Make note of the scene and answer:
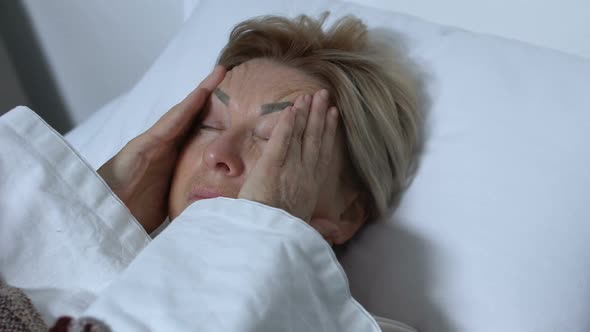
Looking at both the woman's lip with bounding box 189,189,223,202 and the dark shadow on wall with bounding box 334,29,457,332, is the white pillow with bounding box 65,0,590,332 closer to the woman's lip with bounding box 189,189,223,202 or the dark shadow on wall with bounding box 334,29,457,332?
the dark shadow on wall with bounding box 334,29,457,332

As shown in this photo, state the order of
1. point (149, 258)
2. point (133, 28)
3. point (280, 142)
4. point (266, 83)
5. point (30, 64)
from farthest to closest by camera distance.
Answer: point (30, 64)
point (133, 28)
point (266, 83)
point (280, 142)
point (149, 258)

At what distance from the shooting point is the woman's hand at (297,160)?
67cm

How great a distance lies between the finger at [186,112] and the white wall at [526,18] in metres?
0.41

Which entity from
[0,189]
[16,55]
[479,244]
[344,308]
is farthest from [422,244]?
[16,55]

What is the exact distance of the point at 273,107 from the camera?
31.1 inches

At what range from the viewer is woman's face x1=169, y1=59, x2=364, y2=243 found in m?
0.75

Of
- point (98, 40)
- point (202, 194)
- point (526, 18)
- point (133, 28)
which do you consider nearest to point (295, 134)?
point (202, 194)

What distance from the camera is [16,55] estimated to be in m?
1.83

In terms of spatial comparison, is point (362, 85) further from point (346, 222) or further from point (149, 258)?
point (149, 258)

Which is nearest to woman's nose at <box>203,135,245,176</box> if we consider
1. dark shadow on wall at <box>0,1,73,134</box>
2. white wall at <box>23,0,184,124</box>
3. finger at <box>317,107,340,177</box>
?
finger at <box>317,107,340,177</box>

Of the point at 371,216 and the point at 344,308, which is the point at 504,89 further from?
the point at 344,308

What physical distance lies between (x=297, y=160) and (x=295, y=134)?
0.04 m

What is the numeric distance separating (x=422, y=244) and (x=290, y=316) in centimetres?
29

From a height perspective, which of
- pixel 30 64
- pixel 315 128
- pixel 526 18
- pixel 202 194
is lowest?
pixel 30 64
